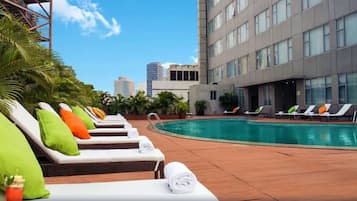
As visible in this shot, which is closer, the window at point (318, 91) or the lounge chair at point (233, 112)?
the window at point (318, 91)

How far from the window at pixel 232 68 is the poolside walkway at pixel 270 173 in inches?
1012

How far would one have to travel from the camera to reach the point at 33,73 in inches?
242

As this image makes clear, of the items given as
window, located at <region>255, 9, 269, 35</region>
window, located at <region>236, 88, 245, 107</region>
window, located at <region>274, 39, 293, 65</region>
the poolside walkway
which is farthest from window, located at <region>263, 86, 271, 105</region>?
the poolside walkway

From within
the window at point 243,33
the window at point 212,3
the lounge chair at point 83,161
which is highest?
the window at point 212,3

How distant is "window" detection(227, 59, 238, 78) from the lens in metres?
32.0

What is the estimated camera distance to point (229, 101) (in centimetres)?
3183

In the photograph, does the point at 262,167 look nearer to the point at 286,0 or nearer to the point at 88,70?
the point at 286,0

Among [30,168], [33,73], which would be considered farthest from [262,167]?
[33,73]

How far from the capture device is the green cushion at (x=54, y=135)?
325 cm

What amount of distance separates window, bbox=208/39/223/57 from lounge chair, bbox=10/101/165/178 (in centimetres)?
3314

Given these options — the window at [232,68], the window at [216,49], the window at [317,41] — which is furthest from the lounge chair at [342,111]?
the window at [216,49]

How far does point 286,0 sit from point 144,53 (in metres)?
62.2

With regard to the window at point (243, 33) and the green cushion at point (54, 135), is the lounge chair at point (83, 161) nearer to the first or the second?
the green cushion at point (54, 135)

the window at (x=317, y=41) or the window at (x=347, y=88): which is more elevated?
the window at (x=317, y=41)
